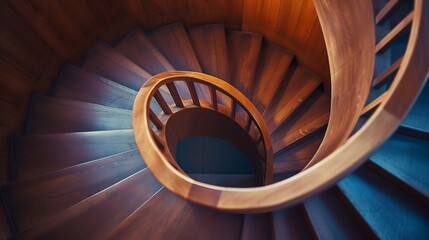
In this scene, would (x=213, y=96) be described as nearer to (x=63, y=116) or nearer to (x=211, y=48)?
(x=211, y=48)

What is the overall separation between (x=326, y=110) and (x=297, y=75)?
0.56 metres

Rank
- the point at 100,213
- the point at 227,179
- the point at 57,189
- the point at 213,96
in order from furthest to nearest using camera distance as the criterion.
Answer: the point at 227,179 → the point at 213,96 → the point at 57,189 → the point at 100,213

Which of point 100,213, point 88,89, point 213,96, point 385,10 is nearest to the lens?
point 385,10

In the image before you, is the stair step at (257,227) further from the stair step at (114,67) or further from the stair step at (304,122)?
the stair step at (114,67)

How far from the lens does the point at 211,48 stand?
3816 millimetres

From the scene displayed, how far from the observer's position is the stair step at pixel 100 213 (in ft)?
6.57

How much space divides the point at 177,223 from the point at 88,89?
5.95ft

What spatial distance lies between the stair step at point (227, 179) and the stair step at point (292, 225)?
2596 millimetres

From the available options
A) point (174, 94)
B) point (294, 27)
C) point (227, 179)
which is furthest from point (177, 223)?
point (227, 179)

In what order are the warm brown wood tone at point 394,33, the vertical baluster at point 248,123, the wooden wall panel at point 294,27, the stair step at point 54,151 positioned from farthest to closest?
the wooden wall panel at point 294,27 < the vertical baluster at point 248,123 < the stair step at point 54,151 < the warm brown wood tone at point 394,33

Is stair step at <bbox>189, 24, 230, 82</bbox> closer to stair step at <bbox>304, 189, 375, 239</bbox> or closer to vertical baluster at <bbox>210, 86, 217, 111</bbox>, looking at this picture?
vertical baluster at <bbox>210, 86, 217, 111</bbox>

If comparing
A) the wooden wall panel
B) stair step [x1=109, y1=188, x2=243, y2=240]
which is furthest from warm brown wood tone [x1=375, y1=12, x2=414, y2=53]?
the wooden wall panel

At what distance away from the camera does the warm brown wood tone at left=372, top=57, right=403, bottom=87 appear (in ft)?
4.94

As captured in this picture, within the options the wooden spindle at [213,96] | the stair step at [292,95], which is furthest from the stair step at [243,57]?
the wooden spindle at [213,96]
